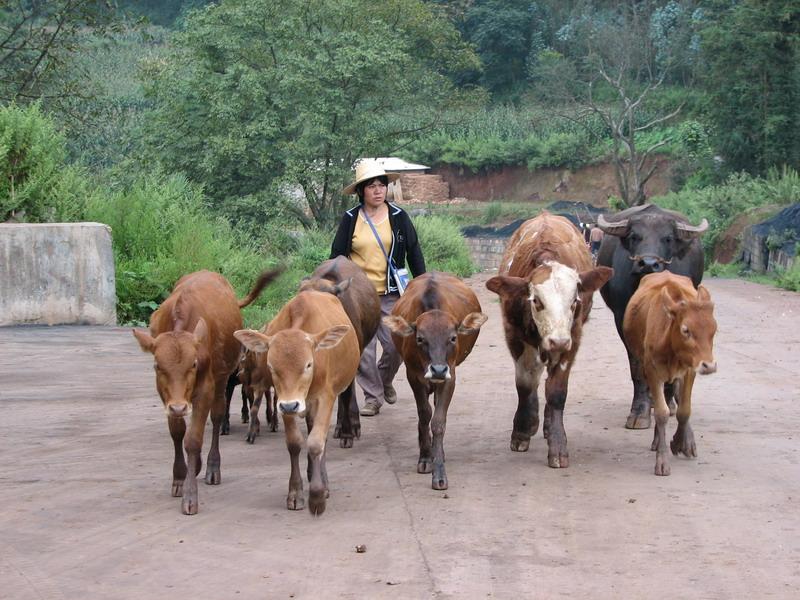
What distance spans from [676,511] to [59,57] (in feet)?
69.6

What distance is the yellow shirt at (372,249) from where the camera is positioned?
10852mm

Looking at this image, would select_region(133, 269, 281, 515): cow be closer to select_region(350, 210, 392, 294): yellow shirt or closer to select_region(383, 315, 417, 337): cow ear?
select_region(383, 315, 417, 337): cow ear

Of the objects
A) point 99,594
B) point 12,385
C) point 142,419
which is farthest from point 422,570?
point 12,385

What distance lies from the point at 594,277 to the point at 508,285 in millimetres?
646

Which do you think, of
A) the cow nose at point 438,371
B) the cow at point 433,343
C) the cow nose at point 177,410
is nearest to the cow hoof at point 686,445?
the cow at point 433,343

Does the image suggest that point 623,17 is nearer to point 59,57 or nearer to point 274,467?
point 59,57

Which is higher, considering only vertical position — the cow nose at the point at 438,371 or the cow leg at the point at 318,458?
the cow nose at the point at 438,371

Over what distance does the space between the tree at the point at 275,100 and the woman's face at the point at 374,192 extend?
17.9 metres

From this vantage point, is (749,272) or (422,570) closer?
(422,570)

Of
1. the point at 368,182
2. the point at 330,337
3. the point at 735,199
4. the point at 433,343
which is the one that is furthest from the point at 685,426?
the point at 735,199

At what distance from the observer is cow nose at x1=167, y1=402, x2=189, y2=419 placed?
7277mm

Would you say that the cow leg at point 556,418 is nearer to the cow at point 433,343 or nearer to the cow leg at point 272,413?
the cow at point 433,343

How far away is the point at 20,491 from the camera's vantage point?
25.8 feet

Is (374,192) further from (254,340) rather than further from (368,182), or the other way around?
(254,340)
